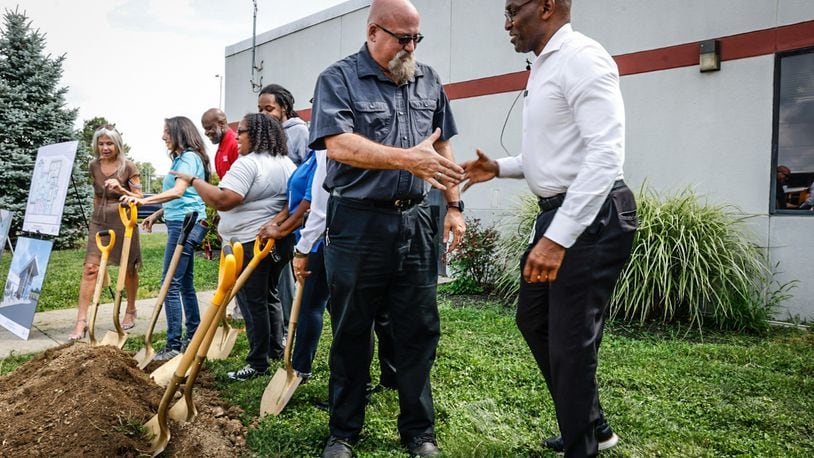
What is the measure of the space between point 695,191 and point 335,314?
16.8ft

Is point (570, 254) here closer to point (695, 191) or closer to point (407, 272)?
point (407, 272)

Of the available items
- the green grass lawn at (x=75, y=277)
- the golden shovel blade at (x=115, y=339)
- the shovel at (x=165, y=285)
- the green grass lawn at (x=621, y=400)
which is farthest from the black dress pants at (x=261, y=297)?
the green grass lawn at (x=75, y=277)

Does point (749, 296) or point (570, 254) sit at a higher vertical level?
point (570, 254)

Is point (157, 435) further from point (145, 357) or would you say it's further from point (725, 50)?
point (725, 50)

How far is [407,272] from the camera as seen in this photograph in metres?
2.76

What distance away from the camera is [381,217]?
104 inches

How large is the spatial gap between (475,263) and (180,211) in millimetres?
3826

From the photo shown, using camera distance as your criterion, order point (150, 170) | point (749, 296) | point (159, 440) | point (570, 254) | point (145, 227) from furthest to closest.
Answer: point (150, 170) → point (749, 296) → point (145, 227) → point (159, 440) → point (570, 254)

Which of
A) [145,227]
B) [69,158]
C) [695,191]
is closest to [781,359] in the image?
[695,191]

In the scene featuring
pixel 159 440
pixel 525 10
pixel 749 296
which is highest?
pixel 525 10

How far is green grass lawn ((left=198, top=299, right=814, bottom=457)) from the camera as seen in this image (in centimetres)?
290

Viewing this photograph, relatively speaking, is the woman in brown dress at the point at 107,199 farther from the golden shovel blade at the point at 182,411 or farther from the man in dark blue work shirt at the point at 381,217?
the man in dark blue work shirt at the point at 381,217

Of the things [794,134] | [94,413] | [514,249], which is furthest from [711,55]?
[94,413]

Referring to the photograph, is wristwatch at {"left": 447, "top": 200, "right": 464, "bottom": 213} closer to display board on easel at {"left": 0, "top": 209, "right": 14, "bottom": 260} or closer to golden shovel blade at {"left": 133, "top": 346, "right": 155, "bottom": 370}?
golden shovel blade at {"left": 133, "top": 346, "right": 155, "bottom": 370}
